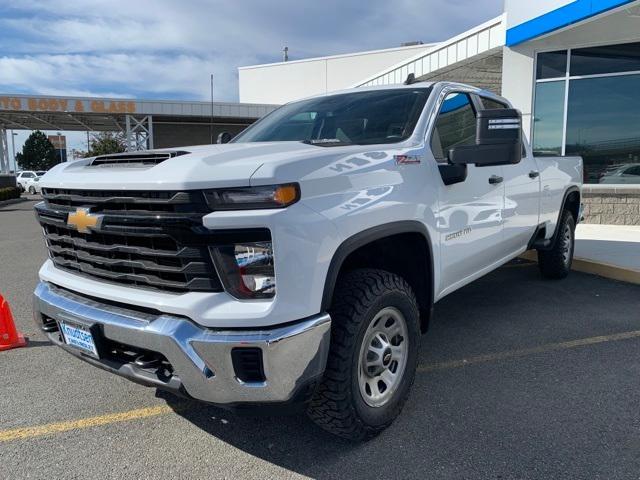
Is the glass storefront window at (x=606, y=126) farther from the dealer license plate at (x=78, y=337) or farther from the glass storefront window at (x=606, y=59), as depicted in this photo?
the dealer license plate at (x=78, y=337)

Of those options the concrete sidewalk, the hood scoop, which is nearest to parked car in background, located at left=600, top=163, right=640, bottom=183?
the concrete sidewalk

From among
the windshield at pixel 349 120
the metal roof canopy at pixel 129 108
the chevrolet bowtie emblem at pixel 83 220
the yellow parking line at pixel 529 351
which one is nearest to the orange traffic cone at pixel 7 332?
the chevrolet bowtie emblem at pixel 83 220

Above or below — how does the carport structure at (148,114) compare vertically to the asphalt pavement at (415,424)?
above

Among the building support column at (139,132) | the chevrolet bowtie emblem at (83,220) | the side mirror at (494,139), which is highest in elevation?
the building support column at (139,132)

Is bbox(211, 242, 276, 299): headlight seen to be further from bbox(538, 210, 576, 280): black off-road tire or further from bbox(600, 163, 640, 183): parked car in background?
bbox(600, 163, 640, 183): parked car in background

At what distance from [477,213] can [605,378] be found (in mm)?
1398

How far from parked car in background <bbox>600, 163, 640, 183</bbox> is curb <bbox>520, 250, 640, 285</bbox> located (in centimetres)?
430

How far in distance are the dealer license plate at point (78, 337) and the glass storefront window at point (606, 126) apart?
34.3 ft

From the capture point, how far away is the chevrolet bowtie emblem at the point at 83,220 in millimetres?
2480

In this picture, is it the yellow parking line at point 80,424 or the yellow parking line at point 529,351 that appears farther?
the yellow parking line at point 529,351

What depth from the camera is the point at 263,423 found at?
3.00 m

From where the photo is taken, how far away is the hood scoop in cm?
250

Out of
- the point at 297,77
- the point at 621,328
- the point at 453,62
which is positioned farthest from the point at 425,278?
the point at 297,77

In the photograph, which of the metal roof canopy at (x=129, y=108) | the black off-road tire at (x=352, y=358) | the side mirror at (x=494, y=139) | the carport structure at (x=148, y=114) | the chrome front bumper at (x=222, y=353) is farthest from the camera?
the carport structure at (x=148, y=114)
